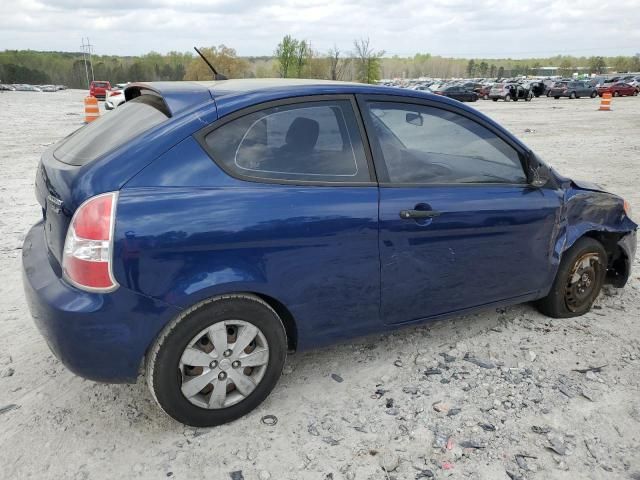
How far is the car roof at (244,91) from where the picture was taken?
8.83 ft

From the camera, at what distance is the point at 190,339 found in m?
2.53

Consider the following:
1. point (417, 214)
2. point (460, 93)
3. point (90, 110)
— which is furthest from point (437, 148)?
point (460, 93)

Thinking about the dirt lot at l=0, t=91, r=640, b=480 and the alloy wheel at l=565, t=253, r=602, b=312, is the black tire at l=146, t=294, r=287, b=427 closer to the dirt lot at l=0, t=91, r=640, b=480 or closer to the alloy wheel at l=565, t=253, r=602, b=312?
the dirt lot at l=0, t=91, r=640, b=480

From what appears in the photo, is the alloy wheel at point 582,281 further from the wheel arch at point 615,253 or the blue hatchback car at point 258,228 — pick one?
the blue hatchback car at point 258,228

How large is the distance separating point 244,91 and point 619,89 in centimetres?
5329

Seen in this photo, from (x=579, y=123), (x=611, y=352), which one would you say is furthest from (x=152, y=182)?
(x=579, y=123)

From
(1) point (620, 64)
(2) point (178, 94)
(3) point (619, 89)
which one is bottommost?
(3) point (619, 89)

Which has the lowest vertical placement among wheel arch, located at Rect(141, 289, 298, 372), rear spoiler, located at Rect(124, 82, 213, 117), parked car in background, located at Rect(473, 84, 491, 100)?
parked car in background, located at Rect(473, 84, 491, 100)

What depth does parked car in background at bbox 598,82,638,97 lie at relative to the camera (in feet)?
153

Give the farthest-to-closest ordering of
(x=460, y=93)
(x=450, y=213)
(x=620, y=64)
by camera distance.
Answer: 1. (x=620, y=64)
2. (x=460, y=93)
3. (x=450, y=213)

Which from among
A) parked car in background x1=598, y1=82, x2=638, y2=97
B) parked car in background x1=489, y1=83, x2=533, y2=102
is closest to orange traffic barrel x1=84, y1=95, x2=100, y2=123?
parked car in background x1=489, y1=83, x2=533, y2=102

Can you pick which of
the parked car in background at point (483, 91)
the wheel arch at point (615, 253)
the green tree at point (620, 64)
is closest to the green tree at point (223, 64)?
the parked car in background at point (483, 91)

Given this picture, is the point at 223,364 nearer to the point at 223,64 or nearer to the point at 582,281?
the point at 582,281

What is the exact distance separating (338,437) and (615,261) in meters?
2.99
